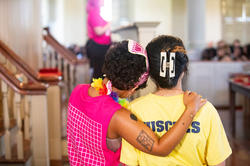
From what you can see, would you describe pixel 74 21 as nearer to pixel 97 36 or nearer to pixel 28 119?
pixel 97 36

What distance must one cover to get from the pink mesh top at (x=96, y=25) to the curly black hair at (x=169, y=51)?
2.01 meters

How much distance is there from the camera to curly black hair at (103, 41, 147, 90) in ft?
4.33

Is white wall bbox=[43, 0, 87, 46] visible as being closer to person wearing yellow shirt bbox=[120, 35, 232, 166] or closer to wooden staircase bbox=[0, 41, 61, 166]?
wooden staircase bbox=[0, 41, 61, 166]

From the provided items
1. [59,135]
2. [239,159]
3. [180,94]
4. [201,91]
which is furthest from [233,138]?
[180,94]

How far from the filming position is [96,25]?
325 cm

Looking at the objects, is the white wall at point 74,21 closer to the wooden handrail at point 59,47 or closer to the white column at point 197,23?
the white column at point 197,23

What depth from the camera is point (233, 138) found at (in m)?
4.52

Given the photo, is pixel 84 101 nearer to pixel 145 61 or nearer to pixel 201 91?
pixel 145 61

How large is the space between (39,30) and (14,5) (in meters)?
0.89

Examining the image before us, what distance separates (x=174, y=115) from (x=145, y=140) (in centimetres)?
16

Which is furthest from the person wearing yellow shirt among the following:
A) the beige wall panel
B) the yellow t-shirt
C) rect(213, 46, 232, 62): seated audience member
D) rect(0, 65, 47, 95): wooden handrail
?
rect(213, 46, 232, 62): seated audience member

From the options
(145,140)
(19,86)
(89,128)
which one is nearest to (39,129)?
(19,86)

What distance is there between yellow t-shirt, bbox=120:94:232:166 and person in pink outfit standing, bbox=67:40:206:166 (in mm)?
45

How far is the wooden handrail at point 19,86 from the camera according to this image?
8.96ft
